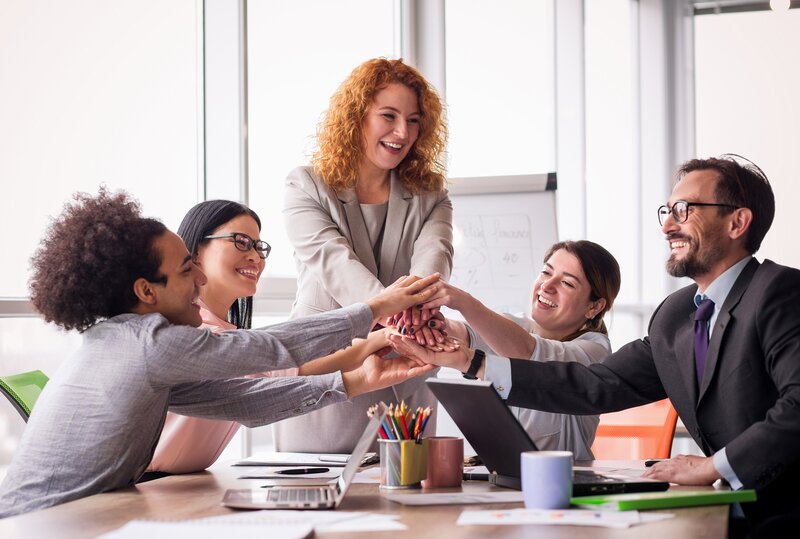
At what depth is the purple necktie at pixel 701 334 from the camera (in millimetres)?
2049

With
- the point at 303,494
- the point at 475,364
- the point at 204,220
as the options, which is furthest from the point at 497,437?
the point at 204,220

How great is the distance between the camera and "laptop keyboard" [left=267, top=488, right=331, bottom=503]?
156 centimetres

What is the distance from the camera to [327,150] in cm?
294

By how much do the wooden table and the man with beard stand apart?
0.30m

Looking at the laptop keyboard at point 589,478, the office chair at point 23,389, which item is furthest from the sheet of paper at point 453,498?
the office chair at point 23,389

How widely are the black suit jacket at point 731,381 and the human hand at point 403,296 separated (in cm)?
35

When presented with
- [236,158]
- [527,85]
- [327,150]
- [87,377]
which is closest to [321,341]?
[87,377]

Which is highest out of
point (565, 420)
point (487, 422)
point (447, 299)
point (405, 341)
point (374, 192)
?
point (374, 192)

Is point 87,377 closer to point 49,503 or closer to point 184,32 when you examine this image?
point 49,503

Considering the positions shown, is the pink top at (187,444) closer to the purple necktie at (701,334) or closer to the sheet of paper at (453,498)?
the sheet of paper at (453,498)

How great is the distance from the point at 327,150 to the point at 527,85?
3121 millimetres

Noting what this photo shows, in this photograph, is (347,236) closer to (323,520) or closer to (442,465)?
(442,465)

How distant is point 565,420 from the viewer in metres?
2.62

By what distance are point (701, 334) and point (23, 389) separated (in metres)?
1.70
